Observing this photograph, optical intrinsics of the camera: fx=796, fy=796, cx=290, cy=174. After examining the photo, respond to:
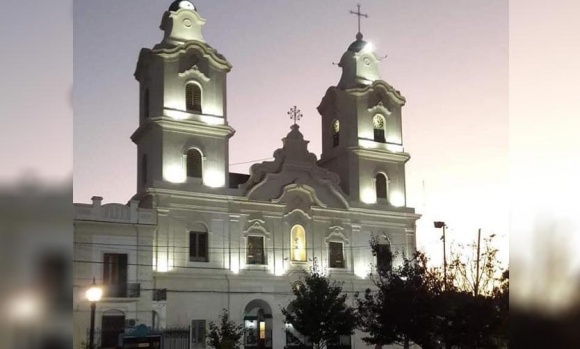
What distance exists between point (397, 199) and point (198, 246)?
115 inches

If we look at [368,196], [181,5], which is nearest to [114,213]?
[181,5]

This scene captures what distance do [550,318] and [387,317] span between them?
16.1 ft

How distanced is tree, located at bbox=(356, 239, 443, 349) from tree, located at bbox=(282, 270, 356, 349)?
0.60 metres

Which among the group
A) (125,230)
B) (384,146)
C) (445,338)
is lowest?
(445,338)

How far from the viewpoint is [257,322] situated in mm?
10773

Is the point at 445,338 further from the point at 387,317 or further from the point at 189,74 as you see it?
the point at 189,74

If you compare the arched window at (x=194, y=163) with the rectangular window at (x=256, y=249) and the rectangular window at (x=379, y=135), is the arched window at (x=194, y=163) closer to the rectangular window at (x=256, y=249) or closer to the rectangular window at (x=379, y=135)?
the rectangular window at (x=256, y=249)

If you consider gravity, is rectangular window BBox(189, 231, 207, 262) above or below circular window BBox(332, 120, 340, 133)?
below

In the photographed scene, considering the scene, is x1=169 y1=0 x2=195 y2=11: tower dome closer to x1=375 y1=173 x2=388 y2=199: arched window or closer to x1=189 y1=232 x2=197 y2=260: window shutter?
x1=189 y1=232 x2=197 y2=260: window shutter

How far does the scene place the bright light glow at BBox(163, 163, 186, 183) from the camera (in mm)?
10922

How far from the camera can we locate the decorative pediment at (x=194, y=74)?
11000mm

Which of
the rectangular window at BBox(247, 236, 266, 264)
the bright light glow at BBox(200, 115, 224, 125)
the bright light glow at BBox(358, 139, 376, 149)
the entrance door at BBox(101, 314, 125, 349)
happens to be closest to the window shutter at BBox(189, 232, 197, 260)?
the rectangular window at BBox(247, 236, 266, 264)

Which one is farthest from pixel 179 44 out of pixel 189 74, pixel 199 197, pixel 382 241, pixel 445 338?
pixel 445 338

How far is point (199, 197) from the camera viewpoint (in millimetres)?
10984
